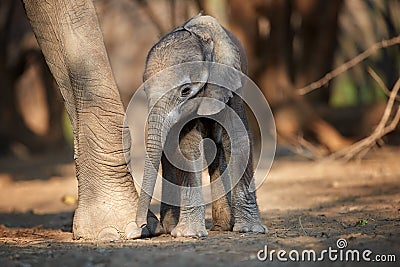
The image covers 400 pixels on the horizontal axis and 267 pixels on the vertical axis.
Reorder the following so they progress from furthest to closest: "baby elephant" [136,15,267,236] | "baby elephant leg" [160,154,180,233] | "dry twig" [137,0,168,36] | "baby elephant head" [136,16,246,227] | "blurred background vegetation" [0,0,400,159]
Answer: "dry twig" [137,0,168,36]
"blurred background vegetation" [0,0,400,159]
"baby elephant leg" [160,154,180,233]
"baby elephant" [136,15,267,236]
"baby elephant head" [136,16,246,227]

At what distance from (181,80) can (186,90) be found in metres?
0.13

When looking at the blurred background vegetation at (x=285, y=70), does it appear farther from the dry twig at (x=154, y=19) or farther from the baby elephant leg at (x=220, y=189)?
the baby elephant leg at (x=220, y=189)

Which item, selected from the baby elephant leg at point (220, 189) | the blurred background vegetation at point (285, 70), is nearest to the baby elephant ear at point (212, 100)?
the baby elephant leg at point (220, 189)

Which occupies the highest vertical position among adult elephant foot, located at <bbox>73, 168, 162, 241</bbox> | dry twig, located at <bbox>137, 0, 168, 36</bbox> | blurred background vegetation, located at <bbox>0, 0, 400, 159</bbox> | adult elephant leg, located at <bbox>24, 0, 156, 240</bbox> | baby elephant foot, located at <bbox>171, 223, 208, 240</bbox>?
dry twig, located at <bbox>137, 0, 168, 36</bbox>

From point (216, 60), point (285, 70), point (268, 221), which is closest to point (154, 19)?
point (285, 70)

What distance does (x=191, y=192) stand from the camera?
5.92m

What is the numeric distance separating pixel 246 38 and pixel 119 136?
26.5 feet

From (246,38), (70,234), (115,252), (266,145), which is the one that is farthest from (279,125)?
(115,252)

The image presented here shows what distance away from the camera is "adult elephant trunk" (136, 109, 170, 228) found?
537 cm

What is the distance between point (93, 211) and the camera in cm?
606

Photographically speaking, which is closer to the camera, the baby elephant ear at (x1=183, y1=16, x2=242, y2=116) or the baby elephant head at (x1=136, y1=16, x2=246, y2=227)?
the baby elephant head at (x1=136, y1=16, x2=246, y2=227)

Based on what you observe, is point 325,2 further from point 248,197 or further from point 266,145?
point 248,197

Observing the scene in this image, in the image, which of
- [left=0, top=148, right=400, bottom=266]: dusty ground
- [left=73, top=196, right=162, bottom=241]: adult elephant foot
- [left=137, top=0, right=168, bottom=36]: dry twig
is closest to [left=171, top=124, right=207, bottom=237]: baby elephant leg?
[left=0, top=148, right=400, bottom=266]: dusty ground

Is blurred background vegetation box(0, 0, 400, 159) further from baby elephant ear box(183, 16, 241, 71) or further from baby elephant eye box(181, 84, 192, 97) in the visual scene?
baby elephant eye box(181, 84, 192, 97)
